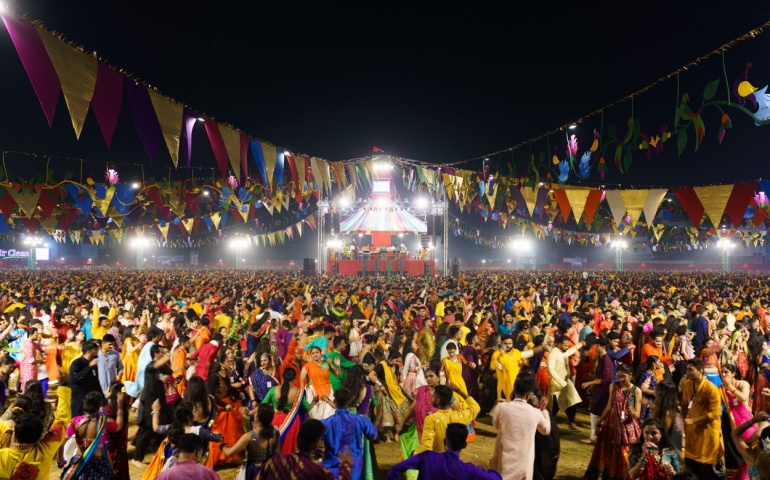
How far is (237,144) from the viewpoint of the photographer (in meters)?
10.5

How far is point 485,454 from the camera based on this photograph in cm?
649

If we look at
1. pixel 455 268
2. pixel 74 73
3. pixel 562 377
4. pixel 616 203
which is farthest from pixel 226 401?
pixel 455 268

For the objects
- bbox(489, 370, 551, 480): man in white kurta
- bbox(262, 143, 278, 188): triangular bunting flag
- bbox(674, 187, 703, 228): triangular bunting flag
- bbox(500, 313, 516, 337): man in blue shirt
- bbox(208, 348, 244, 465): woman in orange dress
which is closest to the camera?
bbox(489, 370, 551, 480): man in white kurta

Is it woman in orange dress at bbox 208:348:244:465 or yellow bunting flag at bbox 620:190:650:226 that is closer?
woman in orange dress at bbox 208:348:244:465

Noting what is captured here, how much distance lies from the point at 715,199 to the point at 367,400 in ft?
38.2

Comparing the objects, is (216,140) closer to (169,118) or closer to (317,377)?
(169,118)

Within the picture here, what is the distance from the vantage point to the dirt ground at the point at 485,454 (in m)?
5.80

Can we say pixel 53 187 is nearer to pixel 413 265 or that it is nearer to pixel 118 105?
pixel 118 105

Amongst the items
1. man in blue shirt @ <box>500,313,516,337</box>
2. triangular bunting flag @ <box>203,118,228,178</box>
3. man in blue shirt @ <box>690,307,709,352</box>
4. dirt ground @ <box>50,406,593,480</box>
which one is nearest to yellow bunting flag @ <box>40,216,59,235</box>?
triangular bunting flag @ <box>203,118,228,178</box>

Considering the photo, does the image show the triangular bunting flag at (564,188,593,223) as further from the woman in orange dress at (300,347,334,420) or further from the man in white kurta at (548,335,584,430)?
the woman in orange dress at (300,347,334,420)

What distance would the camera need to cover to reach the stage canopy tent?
3956 centimetres

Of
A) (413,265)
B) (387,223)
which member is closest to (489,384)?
(413,265)

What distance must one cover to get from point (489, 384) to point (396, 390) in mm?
2065

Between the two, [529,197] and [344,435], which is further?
[529,197]
